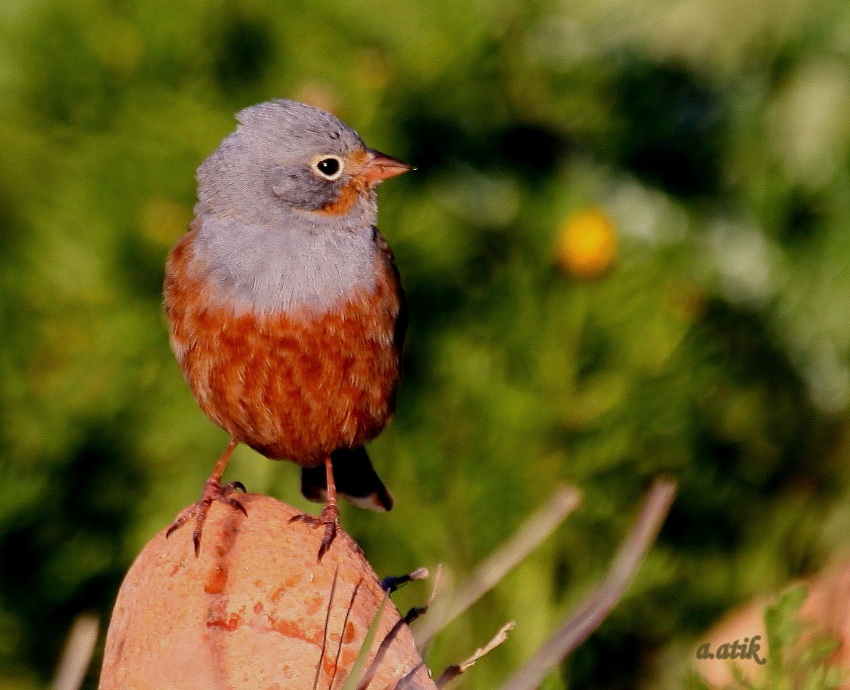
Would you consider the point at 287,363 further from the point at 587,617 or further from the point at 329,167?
the point at 587,617

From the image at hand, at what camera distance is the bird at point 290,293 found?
3445 millimetres

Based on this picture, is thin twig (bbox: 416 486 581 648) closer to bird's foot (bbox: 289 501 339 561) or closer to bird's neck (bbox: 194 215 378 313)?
bird's foot (bbox: 289 501 339 561)

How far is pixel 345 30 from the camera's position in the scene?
5809 mm

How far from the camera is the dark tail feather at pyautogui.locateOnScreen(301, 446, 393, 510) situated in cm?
403

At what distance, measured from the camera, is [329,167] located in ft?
12.4

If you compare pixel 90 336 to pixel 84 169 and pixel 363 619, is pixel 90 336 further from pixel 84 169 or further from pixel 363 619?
pixel 363 619

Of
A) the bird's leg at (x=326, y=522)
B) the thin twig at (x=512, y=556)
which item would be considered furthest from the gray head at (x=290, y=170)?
the thin twig at (x=512, y=556)

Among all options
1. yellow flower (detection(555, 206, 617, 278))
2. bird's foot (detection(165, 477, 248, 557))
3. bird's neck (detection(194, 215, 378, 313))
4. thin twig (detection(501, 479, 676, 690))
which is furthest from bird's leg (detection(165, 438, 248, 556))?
yellow flower (detection(555, 206, 617, 278))

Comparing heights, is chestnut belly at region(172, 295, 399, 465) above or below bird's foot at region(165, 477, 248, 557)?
above

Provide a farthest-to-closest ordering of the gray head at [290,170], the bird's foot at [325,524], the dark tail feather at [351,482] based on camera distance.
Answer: the dark tail feather at [351,482]
the gray head at [290,170]
the bird's foot at [325,524]

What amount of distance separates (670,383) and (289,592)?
2.73 metres

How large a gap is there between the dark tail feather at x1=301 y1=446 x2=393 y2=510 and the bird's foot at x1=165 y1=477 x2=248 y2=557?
2.78 feet

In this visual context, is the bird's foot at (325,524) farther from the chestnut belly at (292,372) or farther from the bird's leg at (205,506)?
the chestnut belly at (292,372)

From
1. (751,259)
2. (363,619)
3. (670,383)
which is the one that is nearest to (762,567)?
(670,383)
